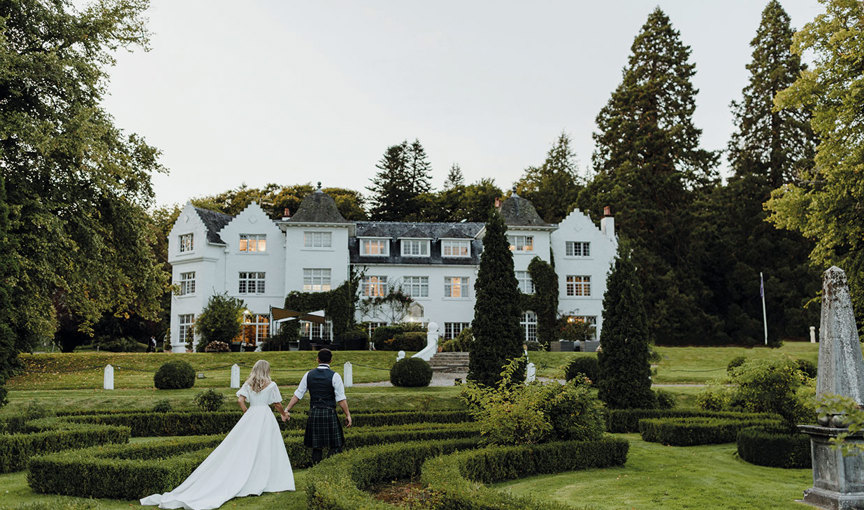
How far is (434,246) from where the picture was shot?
42.4 meters

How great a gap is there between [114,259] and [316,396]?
Answer: 1799cm

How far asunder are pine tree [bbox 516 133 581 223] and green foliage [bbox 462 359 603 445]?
132 ft

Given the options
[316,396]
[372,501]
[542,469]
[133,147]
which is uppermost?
[133,147]

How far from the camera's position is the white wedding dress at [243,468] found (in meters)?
7.83

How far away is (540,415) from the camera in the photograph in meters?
10.8

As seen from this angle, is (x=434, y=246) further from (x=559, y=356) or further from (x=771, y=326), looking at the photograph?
(x=771, y=326)

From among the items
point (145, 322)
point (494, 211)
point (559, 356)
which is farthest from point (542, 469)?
point (145, 322)

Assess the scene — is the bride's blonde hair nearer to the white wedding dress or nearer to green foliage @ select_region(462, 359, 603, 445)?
the white wedding dress

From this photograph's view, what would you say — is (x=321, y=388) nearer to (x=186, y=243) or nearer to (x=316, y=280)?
(x=316, y=280)

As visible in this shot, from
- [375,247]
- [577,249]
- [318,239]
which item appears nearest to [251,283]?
[318,239]

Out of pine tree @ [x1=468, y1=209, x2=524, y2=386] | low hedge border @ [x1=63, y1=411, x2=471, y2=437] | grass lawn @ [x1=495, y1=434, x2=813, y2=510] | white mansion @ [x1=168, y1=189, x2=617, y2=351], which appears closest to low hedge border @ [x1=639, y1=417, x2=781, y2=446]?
grass lawn @ [x1=495, y1=434, x2=813, y2=510]

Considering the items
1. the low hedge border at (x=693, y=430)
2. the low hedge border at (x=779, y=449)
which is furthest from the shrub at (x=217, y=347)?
the low hedge border at (x=779, y=449)

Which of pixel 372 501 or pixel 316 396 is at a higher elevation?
pixel 316 396

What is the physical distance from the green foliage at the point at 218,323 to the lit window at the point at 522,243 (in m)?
17.0
